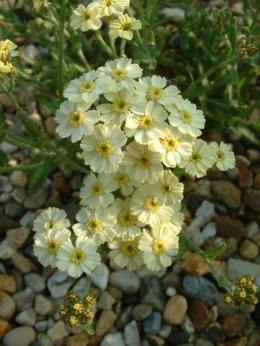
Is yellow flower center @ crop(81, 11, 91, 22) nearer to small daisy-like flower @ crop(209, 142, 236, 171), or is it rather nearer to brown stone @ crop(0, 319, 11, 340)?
small daisy-like flower @ crop(209, 142, 236, 171)

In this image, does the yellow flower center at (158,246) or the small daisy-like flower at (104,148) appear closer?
the small daisy-like flower at (104,148)

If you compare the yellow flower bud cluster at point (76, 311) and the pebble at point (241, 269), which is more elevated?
the yellow flower bud cluster at point (76, 311)

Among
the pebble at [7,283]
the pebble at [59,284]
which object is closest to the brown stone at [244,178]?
the pebble at [59,284]

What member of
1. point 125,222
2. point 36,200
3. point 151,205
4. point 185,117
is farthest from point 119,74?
point 36,200

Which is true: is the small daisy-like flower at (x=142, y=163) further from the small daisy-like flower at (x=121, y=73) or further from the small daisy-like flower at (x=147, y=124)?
the small daisy-like flower at (x=121, y=73)

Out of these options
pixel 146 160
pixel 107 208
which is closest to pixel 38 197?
pixel 107 208
